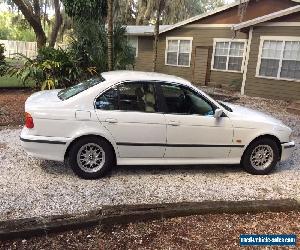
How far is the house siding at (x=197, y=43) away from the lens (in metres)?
18.6

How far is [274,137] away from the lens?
6.02 metres

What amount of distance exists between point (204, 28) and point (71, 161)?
15843 millimetres

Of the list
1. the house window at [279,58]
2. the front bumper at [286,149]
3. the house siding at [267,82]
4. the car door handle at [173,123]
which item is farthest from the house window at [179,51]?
the car door handle at [173,123]

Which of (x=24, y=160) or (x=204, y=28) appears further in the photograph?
(x=204, y=28)

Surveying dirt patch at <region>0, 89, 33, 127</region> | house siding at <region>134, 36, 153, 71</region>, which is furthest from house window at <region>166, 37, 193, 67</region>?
dirt patch at <region>0, 89, 33, 127</region>

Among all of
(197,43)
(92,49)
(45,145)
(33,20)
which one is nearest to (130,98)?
(45,145)

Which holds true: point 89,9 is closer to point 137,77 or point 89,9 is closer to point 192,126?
point 137,77

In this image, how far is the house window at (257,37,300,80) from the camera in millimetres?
14328

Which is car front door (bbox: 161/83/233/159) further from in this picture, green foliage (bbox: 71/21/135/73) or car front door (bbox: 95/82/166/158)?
green foliage (bbox: 71/21/135/73)

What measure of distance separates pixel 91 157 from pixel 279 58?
1176 centimetres

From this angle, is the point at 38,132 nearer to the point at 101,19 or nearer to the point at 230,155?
the point at 230,155

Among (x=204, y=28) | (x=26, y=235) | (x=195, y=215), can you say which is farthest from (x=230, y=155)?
(x=204, y=28)

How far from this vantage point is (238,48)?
18250mm

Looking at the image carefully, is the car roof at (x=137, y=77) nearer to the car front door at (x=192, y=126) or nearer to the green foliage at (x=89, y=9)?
the car front door at (x=192, y=126)
